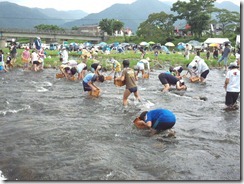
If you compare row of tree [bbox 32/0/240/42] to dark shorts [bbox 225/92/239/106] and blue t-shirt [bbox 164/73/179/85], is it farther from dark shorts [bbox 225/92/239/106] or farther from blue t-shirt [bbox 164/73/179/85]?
dark shorts [bbox 225/92/239/106]

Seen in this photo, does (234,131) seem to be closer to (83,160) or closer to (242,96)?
(242,96)

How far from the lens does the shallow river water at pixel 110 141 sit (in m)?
5.86

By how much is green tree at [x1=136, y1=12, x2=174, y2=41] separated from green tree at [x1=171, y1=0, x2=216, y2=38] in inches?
121

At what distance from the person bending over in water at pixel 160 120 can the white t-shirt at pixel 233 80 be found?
3.29m

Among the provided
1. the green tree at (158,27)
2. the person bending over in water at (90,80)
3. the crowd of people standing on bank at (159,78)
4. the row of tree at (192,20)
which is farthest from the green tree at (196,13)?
the person bending over in water at (90,80)

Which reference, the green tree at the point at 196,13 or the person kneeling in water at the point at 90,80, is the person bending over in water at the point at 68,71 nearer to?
the person kneeling in water at the point at 90,80

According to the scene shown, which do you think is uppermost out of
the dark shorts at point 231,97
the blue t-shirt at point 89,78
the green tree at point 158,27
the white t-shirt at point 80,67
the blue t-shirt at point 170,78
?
the green tree at point 158,27

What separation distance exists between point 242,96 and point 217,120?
3306 millimetres

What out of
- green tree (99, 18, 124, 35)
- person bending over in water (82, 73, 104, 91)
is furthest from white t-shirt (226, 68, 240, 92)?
green tree (99, 18, 124, 35)

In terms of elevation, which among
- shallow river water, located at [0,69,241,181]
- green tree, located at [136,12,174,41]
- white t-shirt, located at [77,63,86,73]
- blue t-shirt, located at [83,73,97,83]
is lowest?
shallow river water, located at [0,69,241,181]

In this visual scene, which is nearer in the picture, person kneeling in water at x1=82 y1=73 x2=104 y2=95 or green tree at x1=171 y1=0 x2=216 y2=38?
person kneeling in water at x1=82 y1=73 x2=104 y2=95

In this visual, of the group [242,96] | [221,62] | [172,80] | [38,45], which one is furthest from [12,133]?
[221,62]

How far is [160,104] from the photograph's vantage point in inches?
478

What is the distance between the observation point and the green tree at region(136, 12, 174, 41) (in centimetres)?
8500
